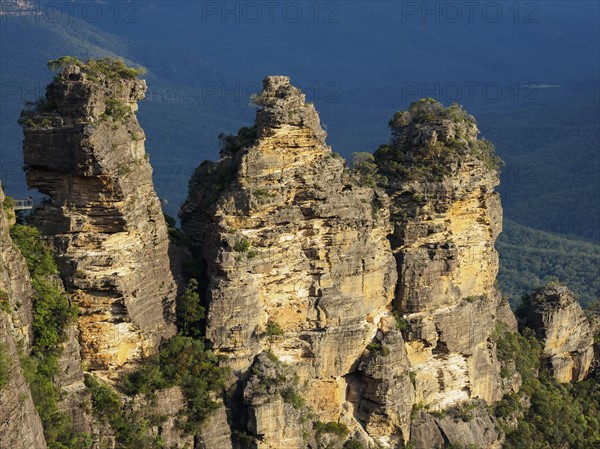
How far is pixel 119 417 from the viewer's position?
31.8 meters

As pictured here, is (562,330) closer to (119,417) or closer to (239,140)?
(239,140)

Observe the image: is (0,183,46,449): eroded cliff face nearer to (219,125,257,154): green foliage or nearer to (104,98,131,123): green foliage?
(104,98,131,123): green foliage

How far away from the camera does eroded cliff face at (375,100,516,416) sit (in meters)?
39.9

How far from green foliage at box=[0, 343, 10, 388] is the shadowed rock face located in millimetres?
5463

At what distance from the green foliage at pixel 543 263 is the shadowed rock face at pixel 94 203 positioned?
43.6 m

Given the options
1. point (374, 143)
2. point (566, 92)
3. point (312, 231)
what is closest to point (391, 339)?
point (312, 231)

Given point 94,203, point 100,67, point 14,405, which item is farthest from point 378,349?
point 14,405

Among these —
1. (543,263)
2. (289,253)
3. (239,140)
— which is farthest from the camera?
(543,263)

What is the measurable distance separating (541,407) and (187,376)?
19.6 meters

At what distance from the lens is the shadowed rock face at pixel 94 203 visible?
31.3 metres

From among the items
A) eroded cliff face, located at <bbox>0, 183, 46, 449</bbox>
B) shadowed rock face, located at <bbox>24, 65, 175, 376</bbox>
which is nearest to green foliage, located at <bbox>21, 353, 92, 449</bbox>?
eroded cliff face, located at <bbox>0, 183, 46, 449</bbox>

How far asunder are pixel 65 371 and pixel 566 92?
15139cm

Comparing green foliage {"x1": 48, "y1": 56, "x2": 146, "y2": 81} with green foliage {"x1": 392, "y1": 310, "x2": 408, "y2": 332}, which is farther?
green foliage {"x1": 392, "y1": 310, "x2": 408, "y2": 332}

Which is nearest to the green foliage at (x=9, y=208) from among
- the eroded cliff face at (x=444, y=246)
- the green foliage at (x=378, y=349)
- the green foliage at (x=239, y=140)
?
the green foliage at (x=239, y=140)
